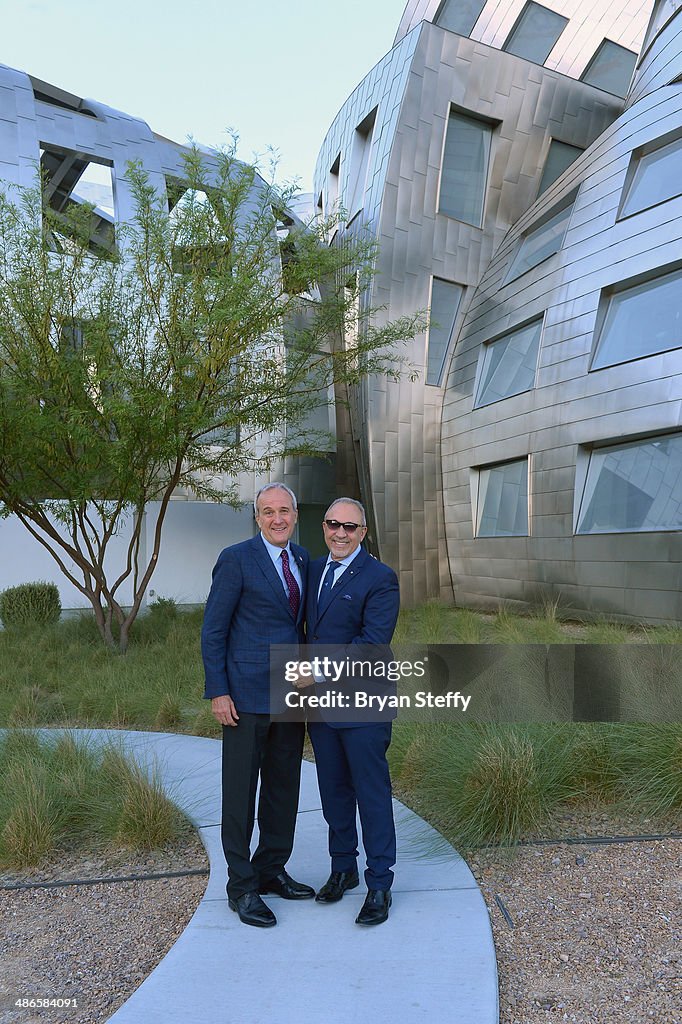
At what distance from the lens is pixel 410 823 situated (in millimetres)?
4492

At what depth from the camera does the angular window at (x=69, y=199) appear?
399 inches

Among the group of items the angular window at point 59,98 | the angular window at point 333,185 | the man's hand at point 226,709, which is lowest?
the man's hand at point 226,709

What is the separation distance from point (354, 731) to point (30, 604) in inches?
483

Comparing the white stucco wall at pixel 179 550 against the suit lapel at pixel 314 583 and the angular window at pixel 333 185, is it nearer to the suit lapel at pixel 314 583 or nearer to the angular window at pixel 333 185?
the angular window at pixel 333 185

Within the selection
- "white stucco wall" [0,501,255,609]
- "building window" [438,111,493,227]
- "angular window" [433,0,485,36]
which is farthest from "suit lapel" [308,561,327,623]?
"angular window" [433,0,485,36]

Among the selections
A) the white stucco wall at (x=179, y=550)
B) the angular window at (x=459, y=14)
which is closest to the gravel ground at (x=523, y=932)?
the white stucco wall at (x=179, y=550)

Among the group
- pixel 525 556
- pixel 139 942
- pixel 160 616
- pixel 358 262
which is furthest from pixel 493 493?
pixel 139 942

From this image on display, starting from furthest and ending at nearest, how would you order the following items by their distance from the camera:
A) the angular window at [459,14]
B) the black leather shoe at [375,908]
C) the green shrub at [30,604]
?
the angular window at [459,14]
the green shrub at [30,604]
the black leather shoe at [375,908]

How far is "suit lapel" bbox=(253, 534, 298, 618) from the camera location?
3.52 metres

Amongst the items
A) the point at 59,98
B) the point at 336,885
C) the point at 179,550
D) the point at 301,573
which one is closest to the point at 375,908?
the point at 336,885

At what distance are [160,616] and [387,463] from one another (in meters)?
5.30

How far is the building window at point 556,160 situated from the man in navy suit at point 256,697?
15.5 m

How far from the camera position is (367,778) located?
3.40 meters

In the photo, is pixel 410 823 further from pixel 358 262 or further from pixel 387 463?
pixel 387 463
